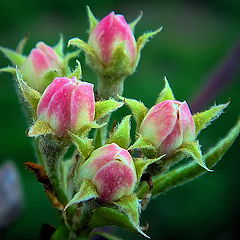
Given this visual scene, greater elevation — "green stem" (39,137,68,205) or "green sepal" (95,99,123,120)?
"green sepal" (95,99,123,120)

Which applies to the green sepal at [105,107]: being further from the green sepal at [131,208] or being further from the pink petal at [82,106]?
the green sepal at [131,208]

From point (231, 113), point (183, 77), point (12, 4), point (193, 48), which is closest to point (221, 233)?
point (231, 113)

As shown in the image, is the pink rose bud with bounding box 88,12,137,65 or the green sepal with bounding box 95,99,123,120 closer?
the green sepal with bounding box 95,99,123,120

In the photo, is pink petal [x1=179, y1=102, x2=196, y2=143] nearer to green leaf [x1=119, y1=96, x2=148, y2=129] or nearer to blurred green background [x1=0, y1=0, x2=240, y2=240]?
green leaf [x1=119, y1=96, x2=148, y2=129]

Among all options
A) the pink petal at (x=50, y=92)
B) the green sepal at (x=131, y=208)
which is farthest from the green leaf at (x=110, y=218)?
the pink petal at (x=50, y=92)

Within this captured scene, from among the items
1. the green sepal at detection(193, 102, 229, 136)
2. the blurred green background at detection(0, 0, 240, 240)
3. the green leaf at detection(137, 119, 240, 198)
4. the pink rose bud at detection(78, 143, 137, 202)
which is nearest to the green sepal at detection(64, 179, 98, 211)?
the pink rose bud at detection(78, 143, 137, 202)

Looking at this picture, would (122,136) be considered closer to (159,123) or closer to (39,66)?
(159,123)

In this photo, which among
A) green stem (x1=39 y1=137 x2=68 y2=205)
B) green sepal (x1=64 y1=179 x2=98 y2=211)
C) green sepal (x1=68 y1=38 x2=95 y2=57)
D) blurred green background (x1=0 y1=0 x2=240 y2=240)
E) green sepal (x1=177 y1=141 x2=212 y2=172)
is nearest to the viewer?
green sepal (x1=64 y1=179 x2=98 y2=211)
